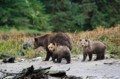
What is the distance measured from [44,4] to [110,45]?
2427 centimetres

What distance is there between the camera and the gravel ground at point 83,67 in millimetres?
13762

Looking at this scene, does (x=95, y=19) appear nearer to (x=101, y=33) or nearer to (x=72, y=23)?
(x=72, y=23)

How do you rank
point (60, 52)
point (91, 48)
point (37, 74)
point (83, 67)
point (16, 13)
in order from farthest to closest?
point (16, 13) < point (91, 48) < point (60, 52) < point (83, 67) < point (37, 74)

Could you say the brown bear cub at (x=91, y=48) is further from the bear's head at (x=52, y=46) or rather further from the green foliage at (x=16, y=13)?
the green foliage at (x=16, y=13)

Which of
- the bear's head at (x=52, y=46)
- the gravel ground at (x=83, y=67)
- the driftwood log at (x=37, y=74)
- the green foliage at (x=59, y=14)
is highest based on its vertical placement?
the driftwood log at (x=37, y=74)

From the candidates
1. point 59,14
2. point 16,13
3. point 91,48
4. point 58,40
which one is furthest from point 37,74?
point 59,14

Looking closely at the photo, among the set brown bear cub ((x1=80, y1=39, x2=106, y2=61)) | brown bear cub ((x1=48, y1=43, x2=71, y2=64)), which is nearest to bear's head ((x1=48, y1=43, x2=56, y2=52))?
brown bear cub ((x1=48, y1=43, x2=71, y2=64))

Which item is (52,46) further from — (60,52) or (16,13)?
(16,13)

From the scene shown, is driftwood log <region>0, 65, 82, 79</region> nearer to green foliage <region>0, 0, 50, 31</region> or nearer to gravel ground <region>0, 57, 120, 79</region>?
gravel ground <region>0, 57, 120, 79</region>

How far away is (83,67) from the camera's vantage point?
615 inches

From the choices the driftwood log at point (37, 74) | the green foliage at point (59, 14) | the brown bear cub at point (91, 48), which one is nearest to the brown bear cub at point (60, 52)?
the brown bear cub at point (91, 48)

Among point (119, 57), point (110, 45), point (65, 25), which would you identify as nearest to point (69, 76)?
point (119, 57)

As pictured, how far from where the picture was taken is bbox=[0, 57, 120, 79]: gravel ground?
13.8 metres

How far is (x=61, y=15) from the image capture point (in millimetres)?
45312
